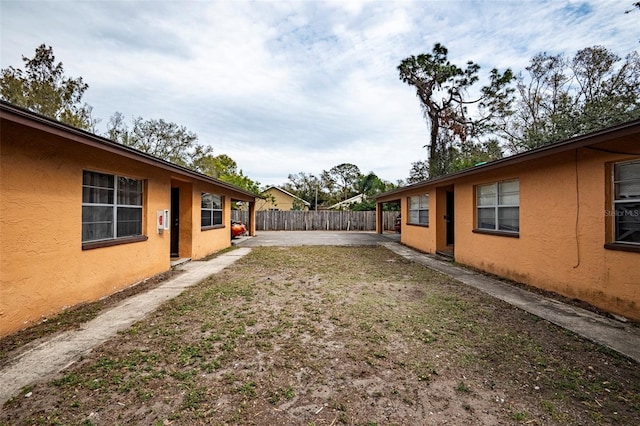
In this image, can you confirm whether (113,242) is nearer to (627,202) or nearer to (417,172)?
(627,202)

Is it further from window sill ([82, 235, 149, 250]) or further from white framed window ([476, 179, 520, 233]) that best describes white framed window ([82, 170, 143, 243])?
white framed window ([476, 179, 520, 233])

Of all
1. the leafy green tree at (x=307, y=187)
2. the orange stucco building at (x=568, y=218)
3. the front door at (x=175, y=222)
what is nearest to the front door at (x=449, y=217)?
the orange stucco building at (x=568, y=218)

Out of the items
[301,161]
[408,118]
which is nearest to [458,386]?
[408,118]

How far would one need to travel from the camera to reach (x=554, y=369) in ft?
9.07

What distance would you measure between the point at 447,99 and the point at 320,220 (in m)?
12.8

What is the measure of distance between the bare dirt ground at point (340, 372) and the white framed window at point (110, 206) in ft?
6.30

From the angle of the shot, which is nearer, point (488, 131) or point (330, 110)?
point (330, 110)

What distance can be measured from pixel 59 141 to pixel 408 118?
64.9ft

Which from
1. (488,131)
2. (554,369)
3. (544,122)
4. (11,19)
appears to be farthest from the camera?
(488,131)

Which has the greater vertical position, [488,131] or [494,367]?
[488,131]

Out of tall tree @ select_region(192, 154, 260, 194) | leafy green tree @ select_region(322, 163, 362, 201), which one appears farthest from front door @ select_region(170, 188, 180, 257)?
leafy green tree @ select_region(322, 163, 362, 201)

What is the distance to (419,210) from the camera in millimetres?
12484

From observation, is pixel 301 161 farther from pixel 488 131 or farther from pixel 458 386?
pixel 458 386

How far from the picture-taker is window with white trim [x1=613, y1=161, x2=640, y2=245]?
4.15 m
